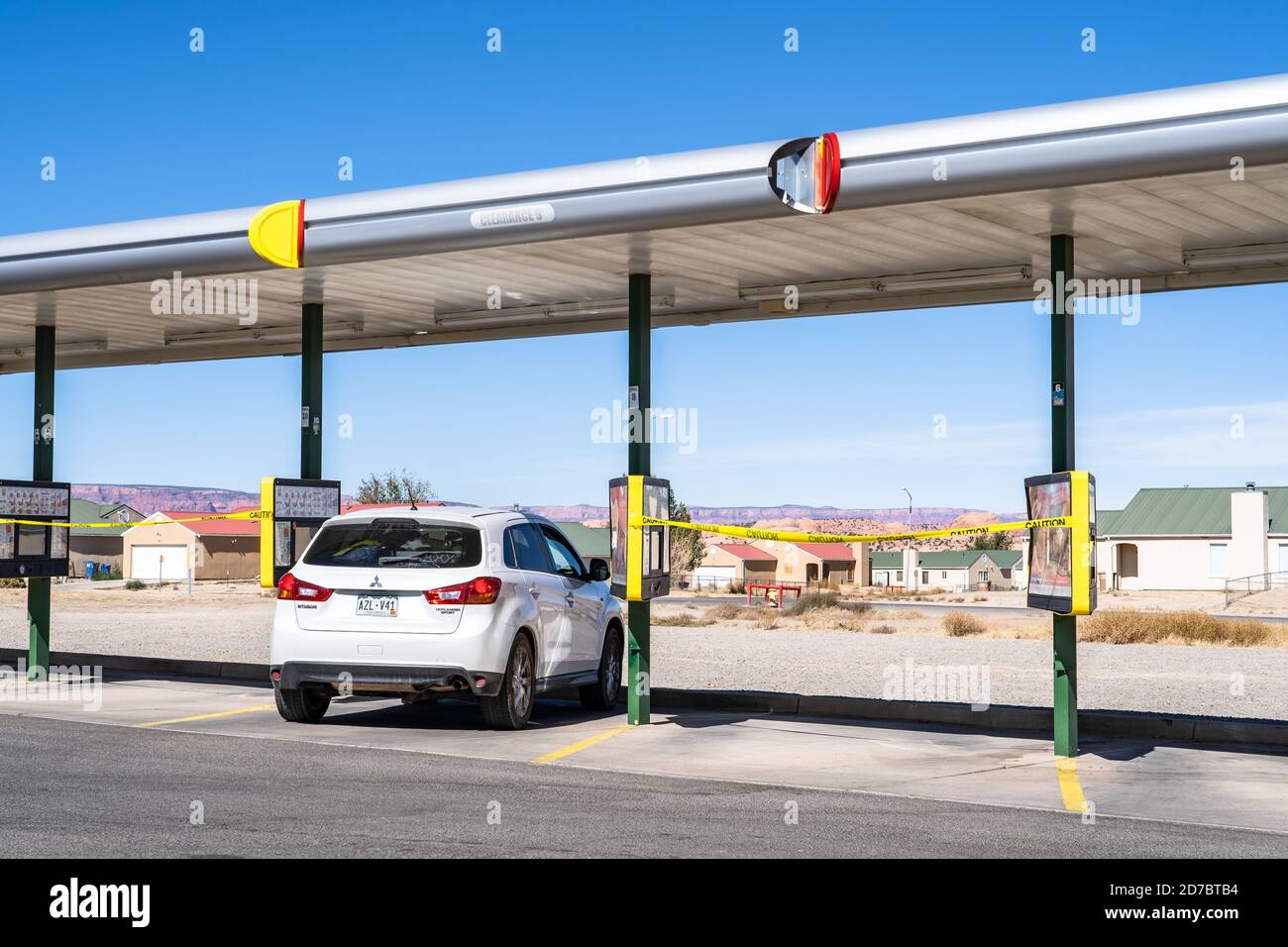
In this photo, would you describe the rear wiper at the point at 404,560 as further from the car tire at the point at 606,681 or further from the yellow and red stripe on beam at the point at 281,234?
the car tire at the point at 606,681

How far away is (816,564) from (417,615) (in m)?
101

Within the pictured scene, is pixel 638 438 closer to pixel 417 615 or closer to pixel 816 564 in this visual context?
pixel 417 615

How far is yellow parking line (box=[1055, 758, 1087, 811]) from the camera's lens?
857 centimetres

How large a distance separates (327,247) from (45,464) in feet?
20.2

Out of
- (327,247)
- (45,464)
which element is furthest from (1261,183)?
(45,464)

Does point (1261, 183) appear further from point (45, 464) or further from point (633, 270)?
point (45, 464)

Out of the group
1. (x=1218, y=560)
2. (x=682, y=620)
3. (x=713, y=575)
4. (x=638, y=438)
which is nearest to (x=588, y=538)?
(x=713, y=575)

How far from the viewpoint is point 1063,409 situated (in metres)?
10.7

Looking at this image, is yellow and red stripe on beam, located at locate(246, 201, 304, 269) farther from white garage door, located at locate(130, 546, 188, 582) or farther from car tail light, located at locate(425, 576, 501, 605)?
white garage door, located at locate(130, 546, 188, 582)

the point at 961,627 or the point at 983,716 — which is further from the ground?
the point at 983,716

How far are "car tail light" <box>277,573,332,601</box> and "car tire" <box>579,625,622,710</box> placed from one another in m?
3.24

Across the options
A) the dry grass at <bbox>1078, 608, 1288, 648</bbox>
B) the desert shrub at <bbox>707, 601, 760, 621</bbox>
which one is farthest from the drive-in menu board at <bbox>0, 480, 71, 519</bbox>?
the desert shrub at <bbox>707, 601, 760, 621</bbox>

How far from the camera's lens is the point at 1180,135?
27.7 ft

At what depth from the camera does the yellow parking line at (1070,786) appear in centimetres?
857
